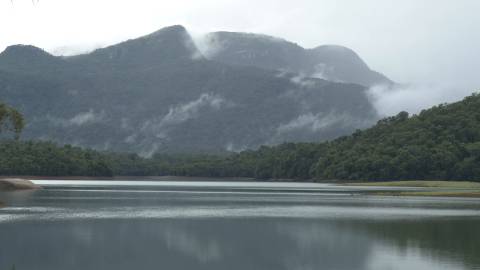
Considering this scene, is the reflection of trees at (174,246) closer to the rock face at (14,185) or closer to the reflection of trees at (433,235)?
the reflection of trees at (433,235)

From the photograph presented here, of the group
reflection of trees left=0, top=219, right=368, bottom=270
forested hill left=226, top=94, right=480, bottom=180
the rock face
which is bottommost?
reflection of trees left=0, top=219, right=368, bottom=270

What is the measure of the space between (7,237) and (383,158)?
149961 mm

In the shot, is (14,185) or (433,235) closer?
(433,235)

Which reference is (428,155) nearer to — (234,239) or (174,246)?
(234,239)

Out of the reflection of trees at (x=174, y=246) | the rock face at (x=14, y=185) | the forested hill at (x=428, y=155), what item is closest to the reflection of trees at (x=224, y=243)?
the reflection of trees at (x=174, y=246)

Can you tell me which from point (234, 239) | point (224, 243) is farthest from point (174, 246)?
point (234, 239)

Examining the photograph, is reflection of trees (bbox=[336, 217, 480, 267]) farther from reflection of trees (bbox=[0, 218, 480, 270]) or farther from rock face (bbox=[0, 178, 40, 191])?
rock face (bbox=[0, 178, 40, 191])

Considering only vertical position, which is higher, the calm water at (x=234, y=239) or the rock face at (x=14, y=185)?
the rock face at (x=14, y=185)

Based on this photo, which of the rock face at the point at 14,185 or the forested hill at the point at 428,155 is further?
the forested hill at the point at 428,155

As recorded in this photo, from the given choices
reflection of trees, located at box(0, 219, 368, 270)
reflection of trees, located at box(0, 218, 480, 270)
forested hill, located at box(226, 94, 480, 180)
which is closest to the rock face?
reflection of trees, located at box(0, 218, 480, 270)

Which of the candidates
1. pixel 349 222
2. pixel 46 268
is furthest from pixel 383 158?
pixel 46 268

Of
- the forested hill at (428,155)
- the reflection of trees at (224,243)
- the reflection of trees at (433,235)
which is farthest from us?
the forested hill at (428,155)

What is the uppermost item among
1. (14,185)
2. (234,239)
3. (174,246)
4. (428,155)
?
(428,155)

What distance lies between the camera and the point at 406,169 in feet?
584
